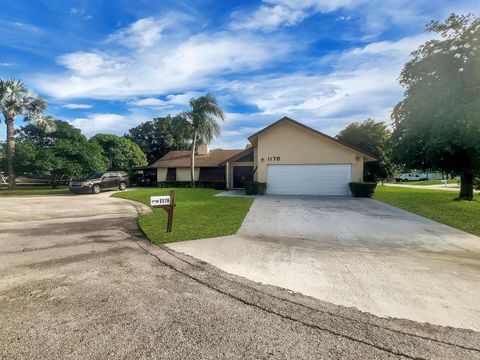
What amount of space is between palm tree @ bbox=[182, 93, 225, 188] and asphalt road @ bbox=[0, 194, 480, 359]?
65.9ft

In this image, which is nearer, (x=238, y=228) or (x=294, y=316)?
(x=294, y=316)

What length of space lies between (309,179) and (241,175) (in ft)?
22.6

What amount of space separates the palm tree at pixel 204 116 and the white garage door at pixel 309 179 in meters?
7.85

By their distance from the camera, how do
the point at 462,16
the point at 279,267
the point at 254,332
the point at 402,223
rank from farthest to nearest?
the point at 462,16, the point at 402,223, the point at 279,267, the point at 254,332

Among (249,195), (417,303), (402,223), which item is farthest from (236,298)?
(249,195)

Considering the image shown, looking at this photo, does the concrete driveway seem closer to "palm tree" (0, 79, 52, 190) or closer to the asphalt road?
the asphalt road

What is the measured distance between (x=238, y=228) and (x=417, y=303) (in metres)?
5.12

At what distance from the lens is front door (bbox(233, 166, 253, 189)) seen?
23469 mm

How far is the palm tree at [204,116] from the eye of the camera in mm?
23750

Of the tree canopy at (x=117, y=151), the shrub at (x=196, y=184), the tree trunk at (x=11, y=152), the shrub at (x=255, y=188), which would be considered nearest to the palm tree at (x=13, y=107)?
the tree trunk at (x=11, y=152)

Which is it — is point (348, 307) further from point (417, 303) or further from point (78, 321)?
point (78, 321)

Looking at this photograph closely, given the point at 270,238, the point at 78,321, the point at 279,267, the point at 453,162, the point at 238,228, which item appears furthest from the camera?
the point at 453,162

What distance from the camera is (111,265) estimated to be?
191 inches

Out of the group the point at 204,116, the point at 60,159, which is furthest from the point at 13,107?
the point at 204,116
